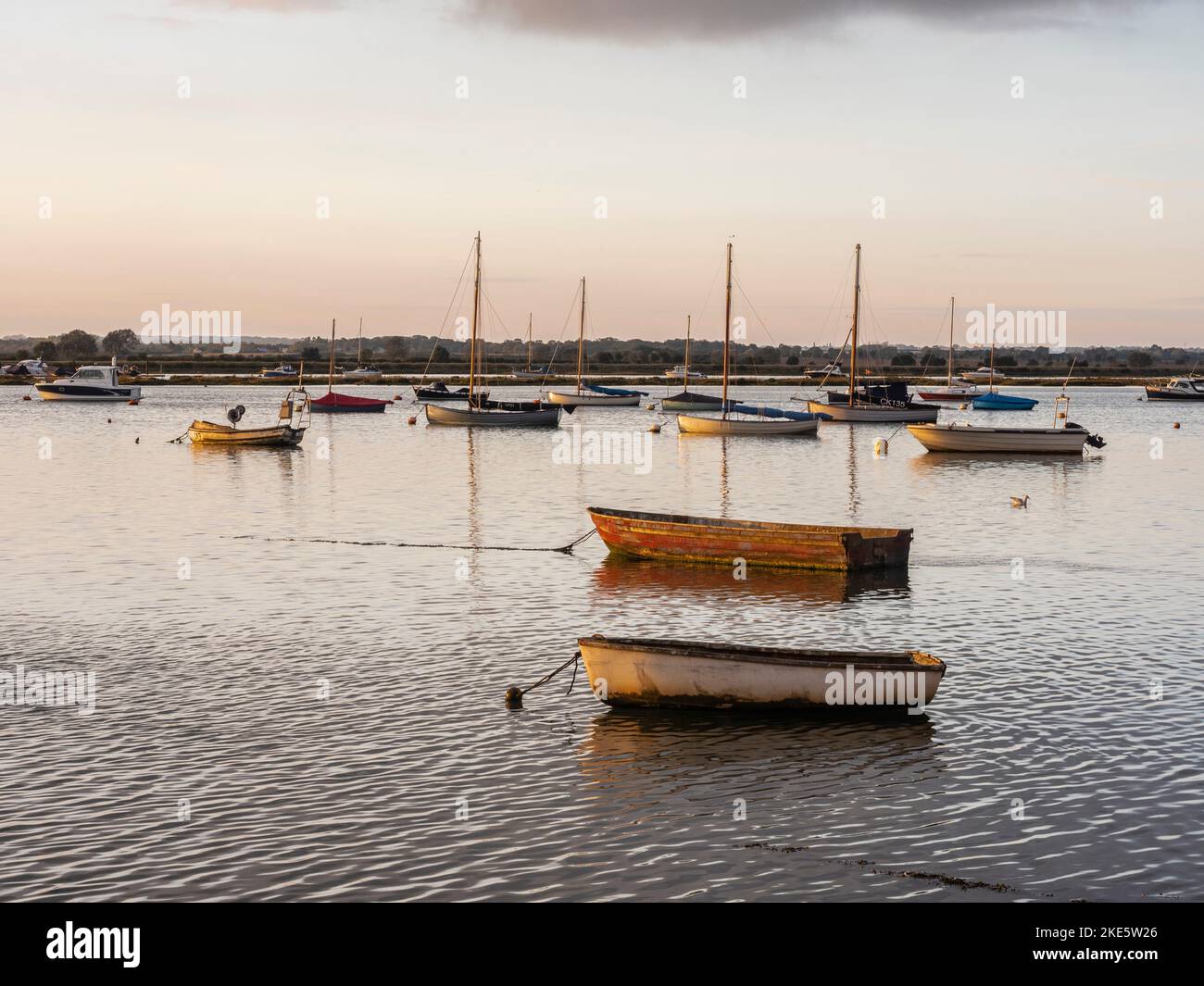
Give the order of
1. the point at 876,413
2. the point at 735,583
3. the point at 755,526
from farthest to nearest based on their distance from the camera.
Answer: the point at 876,413 → the point at 755,526 → the point at 735,583

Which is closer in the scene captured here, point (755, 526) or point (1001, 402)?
point (755, 526)

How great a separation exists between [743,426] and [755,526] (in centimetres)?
6485

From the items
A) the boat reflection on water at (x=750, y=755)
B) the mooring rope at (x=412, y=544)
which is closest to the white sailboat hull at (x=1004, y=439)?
the mooring rope at (x=412, y=544)

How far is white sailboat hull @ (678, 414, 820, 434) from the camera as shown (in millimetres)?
100812

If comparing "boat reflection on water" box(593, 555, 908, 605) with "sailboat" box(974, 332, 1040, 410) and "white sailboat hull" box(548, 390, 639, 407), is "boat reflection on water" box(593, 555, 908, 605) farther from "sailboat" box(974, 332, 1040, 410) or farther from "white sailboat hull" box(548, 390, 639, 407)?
"sailboat" box(974, 332, 1040, 410)

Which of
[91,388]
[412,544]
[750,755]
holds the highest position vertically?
[91,388]

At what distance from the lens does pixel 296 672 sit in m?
25.2

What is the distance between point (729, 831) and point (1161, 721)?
9237mm

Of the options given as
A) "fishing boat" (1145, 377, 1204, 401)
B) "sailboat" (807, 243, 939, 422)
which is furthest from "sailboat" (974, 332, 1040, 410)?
"fishing boat" (1145, 377, 1204, 401)

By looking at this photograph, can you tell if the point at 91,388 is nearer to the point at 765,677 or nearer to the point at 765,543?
the point at 765,543

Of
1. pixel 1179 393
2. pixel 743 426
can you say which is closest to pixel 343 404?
pixel 743 426

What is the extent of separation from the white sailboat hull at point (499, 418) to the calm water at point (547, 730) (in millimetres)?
54930

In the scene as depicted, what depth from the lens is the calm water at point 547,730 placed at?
51.3 ft

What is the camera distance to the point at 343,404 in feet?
424
